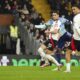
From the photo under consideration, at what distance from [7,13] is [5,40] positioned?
1580 mm

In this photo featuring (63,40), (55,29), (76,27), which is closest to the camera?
(76,27)

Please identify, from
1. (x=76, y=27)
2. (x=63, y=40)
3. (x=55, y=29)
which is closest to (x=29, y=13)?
(x=55, y=29)

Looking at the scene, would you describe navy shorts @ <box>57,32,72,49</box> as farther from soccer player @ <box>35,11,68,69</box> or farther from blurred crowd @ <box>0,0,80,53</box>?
blurred crowd @ <box>0,0,80,53</box>

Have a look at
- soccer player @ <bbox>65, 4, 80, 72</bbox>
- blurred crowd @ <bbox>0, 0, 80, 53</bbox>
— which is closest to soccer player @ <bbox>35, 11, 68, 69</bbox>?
soccer player @ <bbox>65, 4, 80, 72</bbox>

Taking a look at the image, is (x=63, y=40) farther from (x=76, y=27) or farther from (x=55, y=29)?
(x=76, y=27)

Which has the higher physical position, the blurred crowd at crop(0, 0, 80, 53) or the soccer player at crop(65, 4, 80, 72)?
the soccer player at crop(65, 4, 80, 72)

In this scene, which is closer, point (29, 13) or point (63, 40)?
point (63, 40)

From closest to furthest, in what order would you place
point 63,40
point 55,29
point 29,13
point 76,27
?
1. point 76,27
2. point 63,40
3. point 55,29
4. point 29,13

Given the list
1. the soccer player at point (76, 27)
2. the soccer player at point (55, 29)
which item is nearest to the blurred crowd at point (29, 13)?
the soccer player at point (55, 29)

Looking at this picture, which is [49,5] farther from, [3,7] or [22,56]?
[22,56]

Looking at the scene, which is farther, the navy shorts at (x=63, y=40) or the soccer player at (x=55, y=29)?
the soccer player at (x=55, y=29)

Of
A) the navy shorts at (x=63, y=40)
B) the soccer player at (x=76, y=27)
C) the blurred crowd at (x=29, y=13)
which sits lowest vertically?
the blurred crowd at (x=29, y=13)

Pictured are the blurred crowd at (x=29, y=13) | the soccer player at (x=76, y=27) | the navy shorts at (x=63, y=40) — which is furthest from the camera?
the blurred crowd at (x=29, y=13)

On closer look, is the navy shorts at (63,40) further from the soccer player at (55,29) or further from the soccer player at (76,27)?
the soccer player at (76,27)
